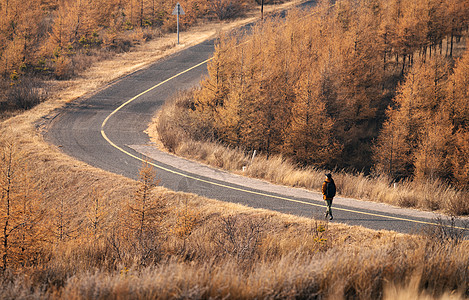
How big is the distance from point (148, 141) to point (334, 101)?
18.2 metres

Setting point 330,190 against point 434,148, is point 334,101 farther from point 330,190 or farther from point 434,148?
point 330,190

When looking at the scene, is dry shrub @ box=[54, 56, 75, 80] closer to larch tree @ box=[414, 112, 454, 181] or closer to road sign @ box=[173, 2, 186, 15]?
road sign @ box=[173, 2, 186, 15]

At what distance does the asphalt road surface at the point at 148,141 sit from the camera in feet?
45.5

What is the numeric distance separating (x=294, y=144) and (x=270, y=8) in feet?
123

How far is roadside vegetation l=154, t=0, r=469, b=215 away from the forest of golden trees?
0.10 meters

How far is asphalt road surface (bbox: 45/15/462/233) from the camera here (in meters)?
13.9

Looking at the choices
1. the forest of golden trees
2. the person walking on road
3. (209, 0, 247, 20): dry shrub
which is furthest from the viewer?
(209, 0, 247, 20): dry shrub

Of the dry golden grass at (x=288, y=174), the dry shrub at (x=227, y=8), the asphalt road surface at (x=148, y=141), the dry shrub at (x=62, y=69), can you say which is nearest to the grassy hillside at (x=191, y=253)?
the asphalt road surface at (x=148, y=141)

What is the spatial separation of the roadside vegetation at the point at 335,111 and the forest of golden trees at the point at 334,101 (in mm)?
104

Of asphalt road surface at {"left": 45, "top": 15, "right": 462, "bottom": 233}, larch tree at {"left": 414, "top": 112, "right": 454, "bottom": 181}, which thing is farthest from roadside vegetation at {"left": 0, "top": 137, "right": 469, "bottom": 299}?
larch tree at {"left": 414, "top": 112, "right": 454, "bottom": 181}

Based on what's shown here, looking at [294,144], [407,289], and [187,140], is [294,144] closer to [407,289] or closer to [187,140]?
[187,140]

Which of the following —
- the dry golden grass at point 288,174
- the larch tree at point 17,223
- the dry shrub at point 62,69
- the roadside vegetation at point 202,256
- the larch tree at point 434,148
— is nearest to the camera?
the roadside vegetation at point 202,256

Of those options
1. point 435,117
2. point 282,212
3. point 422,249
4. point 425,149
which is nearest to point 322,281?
point 422,249

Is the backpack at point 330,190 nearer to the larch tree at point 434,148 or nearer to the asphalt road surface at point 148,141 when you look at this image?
the asphalt road surface at point 148,141
